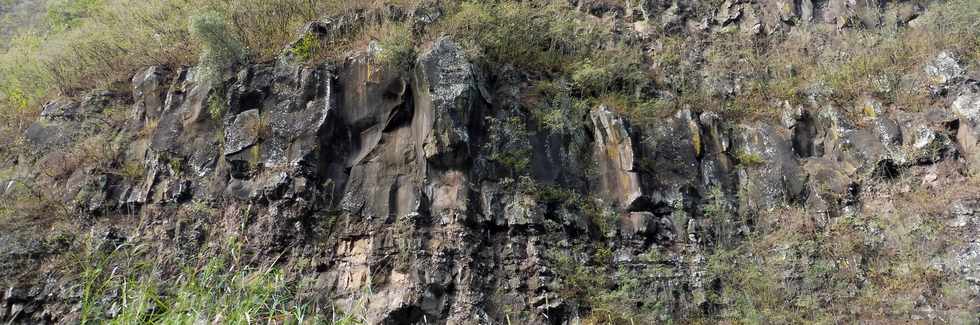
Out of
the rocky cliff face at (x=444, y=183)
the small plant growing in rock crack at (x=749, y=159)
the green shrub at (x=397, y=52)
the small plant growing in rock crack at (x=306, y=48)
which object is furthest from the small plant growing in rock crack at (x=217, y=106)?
the small plant growing in rock crack at (x=749, y=159)

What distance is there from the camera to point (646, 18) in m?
14.4

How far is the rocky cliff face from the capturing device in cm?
896

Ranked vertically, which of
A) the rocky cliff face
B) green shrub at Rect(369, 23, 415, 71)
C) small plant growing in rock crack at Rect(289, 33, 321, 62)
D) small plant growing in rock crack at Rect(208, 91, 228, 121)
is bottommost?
the rocky cliff face

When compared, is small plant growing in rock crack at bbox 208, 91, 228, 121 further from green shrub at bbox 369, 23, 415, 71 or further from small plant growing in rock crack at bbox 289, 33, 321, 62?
green shrub at bbox 369, 23, 415, 71

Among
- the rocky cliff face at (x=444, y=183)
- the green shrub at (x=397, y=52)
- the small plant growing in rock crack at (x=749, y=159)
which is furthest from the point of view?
the small plant growing in rock crack at (x=749, y=159)

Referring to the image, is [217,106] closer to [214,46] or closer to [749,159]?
[214,46]

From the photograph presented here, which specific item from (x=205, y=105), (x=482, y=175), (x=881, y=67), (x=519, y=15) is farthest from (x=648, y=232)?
(x=205, y=105)

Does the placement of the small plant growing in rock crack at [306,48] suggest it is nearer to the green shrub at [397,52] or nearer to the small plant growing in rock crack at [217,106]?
the green shrub at [397,52]

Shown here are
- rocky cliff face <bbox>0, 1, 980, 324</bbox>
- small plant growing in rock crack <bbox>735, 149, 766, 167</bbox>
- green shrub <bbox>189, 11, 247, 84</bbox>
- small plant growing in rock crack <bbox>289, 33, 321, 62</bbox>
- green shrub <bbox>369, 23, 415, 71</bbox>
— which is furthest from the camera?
small plant growing in rock crack <bbox>735, 149, 766, 167</bbox>

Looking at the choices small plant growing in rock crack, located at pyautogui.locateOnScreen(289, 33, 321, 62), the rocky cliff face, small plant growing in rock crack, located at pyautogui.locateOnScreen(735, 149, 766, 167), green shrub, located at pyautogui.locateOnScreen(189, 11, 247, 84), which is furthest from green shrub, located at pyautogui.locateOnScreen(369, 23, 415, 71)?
small plant growing in rock crack, located at pyautogui.locateOnScreen(735, 149, 766, 167)

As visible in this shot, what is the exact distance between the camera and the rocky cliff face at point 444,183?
896 cm

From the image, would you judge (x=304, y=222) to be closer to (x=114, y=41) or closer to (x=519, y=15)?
(x=519, y=15)

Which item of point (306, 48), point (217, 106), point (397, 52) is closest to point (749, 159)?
point (397, 52)

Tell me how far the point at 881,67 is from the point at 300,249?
12302 millimetres
